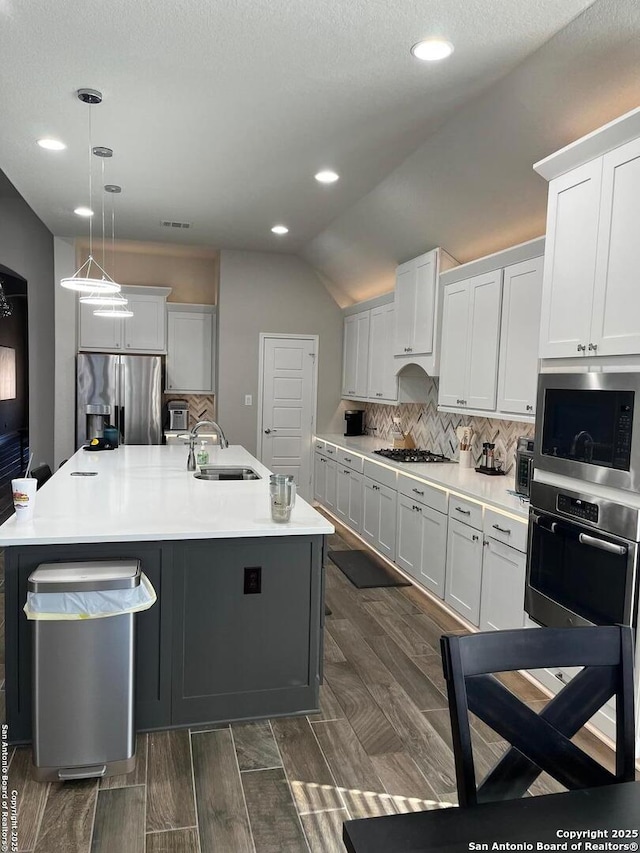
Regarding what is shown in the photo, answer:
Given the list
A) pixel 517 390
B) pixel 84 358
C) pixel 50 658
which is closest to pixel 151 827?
pixel 50 658

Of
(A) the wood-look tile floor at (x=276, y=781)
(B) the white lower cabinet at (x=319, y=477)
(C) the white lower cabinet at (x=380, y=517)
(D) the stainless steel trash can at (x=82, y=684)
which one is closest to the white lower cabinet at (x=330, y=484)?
(B) the white lower cabinet at (x=319, y=477)

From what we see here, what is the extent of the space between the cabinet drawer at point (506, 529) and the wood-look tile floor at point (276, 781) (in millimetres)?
703

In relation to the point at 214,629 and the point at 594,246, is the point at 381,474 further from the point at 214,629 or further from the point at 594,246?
the point at 594,246

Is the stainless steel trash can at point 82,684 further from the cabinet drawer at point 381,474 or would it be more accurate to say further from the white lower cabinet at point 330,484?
the white lower cabinet at point 330,484

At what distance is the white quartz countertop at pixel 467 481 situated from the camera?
3338 mm

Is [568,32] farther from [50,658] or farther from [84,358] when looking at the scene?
[84,358]

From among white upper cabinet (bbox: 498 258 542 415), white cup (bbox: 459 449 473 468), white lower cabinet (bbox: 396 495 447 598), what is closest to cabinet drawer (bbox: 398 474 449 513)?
white lower cabinet (bbox: 396 495 447 598)

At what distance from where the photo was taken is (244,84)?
3055 millimetres

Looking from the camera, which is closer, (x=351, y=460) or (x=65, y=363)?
(x=351, y=460)

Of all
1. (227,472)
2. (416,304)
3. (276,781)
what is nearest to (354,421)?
(416,304)

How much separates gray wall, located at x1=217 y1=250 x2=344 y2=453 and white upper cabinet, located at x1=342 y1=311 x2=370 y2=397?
206mm

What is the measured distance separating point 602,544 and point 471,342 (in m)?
2.11

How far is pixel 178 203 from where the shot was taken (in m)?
5.16

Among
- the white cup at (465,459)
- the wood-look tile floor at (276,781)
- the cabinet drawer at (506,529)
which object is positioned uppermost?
the white cup at (465,459)
